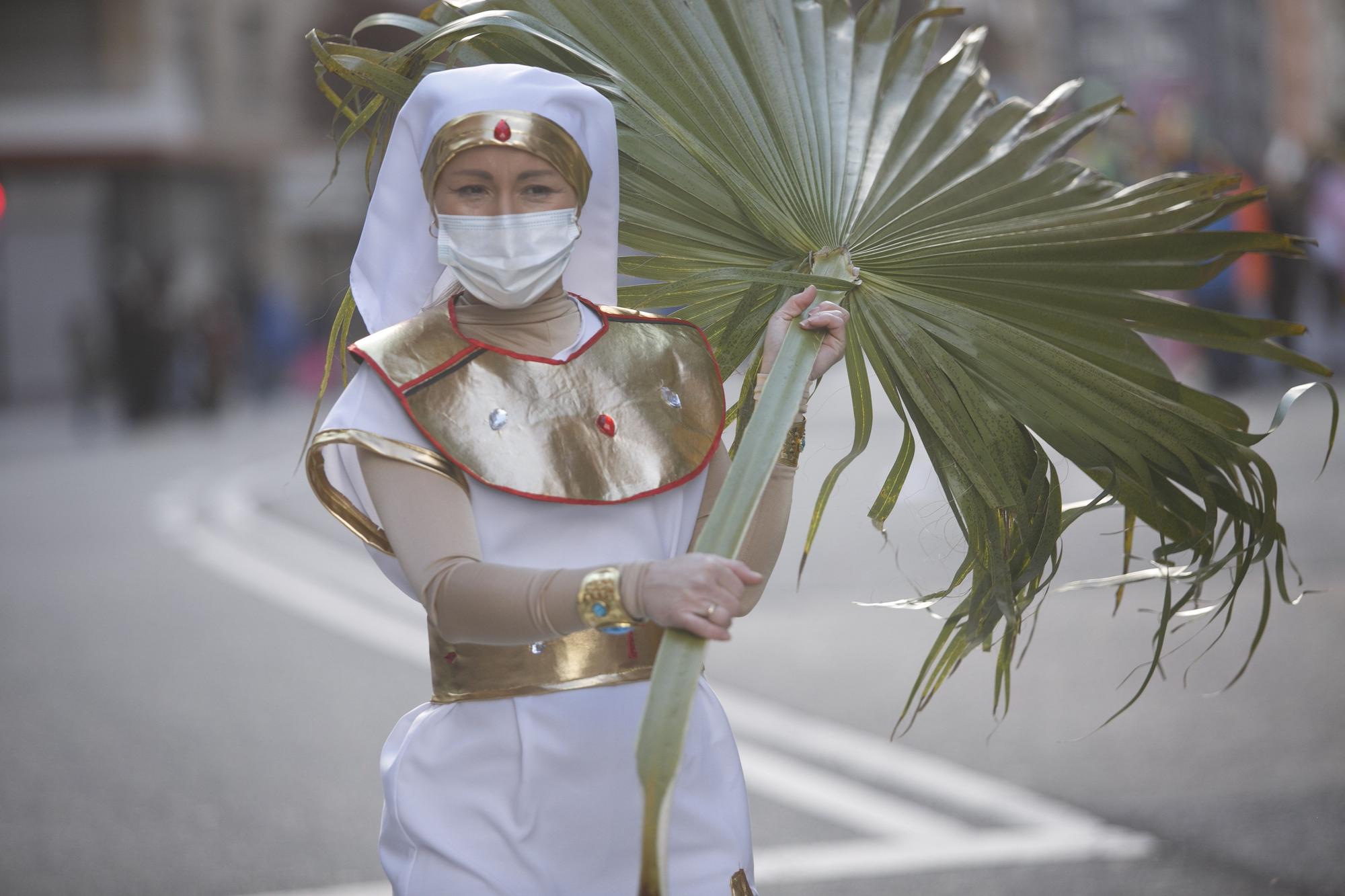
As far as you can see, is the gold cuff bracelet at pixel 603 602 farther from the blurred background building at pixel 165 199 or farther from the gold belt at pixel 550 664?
the blurred background building at pixel 165 199

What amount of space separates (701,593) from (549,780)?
0.51m

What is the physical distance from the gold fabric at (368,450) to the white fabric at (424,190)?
0.26 m

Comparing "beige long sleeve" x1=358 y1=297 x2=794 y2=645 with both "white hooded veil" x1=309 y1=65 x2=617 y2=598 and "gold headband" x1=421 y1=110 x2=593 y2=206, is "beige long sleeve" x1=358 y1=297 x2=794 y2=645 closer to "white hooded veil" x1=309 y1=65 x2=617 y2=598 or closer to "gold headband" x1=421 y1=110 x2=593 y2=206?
"white hooded veil" x1=309 y1=65 x2=617 y2=598

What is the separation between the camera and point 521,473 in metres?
2.25

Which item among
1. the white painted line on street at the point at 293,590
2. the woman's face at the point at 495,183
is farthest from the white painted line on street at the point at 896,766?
the woman's face at the point at 495,183

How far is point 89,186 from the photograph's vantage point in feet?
102

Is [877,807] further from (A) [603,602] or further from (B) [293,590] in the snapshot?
(B) [293,590]

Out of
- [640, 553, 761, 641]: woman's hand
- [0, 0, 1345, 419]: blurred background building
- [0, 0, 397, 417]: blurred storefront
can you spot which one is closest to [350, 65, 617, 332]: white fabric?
[640, 553, 761, 641]: woman's hand

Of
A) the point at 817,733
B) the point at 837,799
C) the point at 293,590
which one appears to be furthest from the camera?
the point at 293,590

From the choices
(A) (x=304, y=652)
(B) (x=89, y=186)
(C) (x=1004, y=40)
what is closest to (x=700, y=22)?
(A) (x=304, y=652)

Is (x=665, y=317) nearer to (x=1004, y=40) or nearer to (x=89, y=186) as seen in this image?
(x=89, y=186)

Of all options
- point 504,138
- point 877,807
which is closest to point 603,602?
point 504,138

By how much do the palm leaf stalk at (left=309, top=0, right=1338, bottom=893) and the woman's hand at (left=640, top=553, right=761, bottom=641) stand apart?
434 millimetres

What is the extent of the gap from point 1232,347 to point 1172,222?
0.21 m
